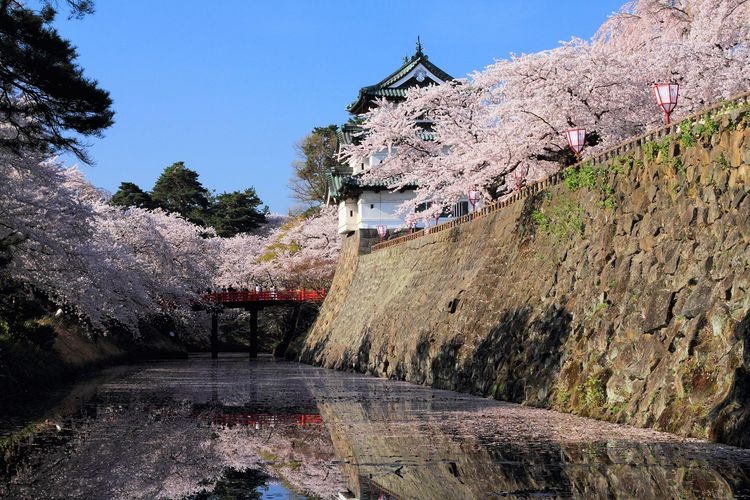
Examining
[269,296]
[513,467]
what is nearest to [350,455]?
[513,467]

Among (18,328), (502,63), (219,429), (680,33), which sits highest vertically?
(680,33)

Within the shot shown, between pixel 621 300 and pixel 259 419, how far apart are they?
6.94m

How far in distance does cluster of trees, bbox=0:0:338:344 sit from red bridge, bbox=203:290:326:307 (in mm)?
1368

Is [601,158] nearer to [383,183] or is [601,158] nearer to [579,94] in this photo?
[579,94]

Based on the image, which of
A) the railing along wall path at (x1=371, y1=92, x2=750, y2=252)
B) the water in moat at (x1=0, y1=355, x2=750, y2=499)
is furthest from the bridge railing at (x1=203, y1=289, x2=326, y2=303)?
the water in moat at (x1=0, y1=355, x2=750, y2=499)

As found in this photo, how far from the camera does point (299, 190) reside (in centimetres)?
8612

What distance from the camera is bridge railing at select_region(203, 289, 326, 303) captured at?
62.4 metres

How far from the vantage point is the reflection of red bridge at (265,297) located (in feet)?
205

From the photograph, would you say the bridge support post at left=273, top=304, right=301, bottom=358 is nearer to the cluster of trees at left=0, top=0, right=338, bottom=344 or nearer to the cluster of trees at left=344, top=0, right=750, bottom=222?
the cluster of trees at left=0, top=0, right=338, bottom=344

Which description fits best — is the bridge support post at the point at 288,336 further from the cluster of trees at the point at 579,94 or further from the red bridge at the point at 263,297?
the cluster of trees at the point at 579,94

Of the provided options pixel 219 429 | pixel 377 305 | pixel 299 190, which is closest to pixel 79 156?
pixel 219 429

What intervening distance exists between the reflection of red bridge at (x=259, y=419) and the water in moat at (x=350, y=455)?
1.4 inches

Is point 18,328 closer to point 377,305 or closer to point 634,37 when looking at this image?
point 377,305

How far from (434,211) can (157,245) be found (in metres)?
23.4
